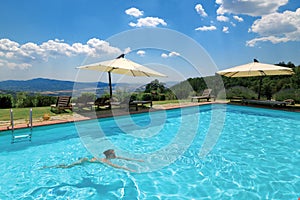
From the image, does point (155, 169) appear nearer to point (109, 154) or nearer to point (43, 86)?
point (109, 154)

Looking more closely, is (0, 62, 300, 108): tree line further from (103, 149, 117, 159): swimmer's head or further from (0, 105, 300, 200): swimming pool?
(103, 149, 117, 159): swimmer's head

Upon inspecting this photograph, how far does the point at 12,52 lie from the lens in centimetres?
1764

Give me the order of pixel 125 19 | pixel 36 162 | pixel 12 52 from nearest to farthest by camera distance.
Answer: pixel 36 162 → pixel 125 19 → pixel 12 52

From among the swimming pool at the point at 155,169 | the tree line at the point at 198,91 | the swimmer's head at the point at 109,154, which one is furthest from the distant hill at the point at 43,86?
the swimmer's head at the point at 109,154

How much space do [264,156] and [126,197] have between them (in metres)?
3.33

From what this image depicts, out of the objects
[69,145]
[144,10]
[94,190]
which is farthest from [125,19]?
[94,190]

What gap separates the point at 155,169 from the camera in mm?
3725

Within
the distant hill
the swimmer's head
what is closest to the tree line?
the distant hill

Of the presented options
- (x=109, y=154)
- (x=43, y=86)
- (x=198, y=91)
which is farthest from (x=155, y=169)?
(x=43, y=86)

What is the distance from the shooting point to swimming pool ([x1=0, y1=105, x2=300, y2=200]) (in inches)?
116

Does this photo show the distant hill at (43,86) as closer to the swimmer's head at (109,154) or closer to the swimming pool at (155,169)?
the swimming pool at (155,169)

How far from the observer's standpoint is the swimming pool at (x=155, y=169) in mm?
2939

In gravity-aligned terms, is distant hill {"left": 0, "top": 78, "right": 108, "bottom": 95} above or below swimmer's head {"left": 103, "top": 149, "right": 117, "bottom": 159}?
above

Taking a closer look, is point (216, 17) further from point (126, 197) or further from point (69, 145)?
point (126, 197)
